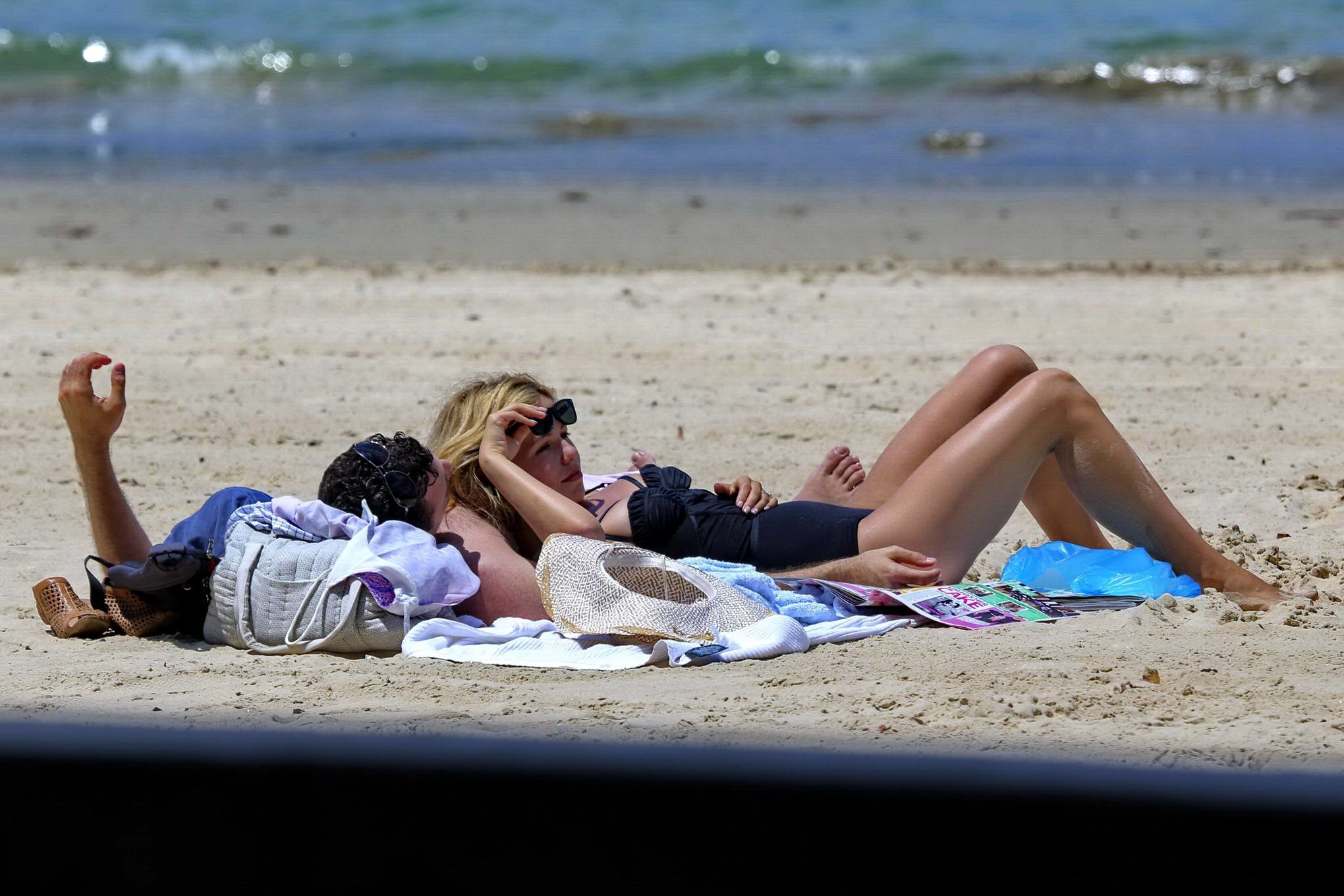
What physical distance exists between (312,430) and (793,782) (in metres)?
5.25

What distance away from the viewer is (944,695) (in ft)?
10.9

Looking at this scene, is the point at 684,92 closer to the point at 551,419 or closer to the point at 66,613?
the point at 551,419

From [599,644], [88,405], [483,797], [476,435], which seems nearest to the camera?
[483,797]

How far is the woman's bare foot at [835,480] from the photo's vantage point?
178 inches

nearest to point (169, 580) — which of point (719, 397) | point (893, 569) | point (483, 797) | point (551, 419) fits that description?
point (551, 419)

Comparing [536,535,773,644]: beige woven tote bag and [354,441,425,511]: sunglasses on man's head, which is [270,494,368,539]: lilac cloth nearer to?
[354,441,425,511]: sunglasses on man's head

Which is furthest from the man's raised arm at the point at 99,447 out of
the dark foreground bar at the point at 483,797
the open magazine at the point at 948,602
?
the dark foreground bar at the point at 483,797

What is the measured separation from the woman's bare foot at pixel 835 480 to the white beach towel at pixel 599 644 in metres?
0.67

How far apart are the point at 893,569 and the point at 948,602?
0.16 m

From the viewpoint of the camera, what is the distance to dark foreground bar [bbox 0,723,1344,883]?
1013 millimetres

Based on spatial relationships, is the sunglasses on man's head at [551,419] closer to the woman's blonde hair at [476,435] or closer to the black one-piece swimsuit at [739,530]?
the woman's blonde hair at [476,435]

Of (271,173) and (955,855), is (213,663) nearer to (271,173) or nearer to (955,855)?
(955,855)

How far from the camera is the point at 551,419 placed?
4.07m

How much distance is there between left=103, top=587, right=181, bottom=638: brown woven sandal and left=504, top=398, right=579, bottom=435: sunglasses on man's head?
97 cm
